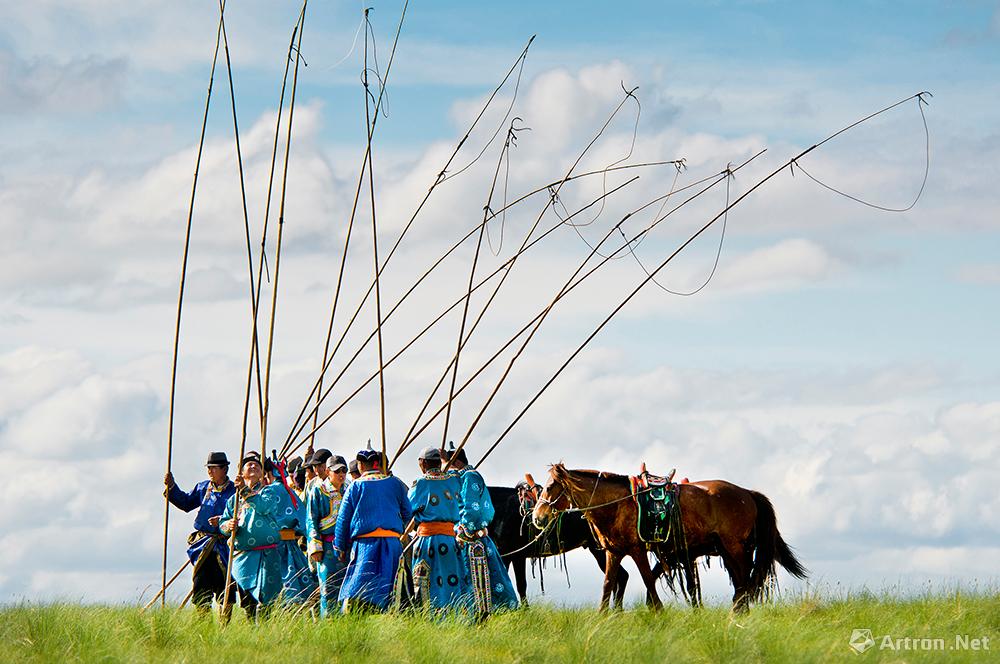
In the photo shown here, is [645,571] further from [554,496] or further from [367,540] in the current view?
[367,540]

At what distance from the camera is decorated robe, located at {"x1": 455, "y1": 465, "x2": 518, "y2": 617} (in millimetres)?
11062

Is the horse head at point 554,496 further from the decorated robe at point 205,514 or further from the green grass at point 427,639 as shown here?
the decorated robe at point 205,514

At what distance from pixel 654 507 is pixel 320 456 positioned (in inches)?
134

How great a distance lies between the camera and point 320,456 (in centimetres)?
1216

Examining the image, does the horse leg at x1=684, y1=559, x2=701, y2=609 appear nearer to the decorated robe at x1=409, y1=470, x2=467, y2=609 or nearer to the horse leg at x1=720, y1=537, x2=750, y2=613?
the horse leg at x1=720, y1=537, x2=750, y2=613

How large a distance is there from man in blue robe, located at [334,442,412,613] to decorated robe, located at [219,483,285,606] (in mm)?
645

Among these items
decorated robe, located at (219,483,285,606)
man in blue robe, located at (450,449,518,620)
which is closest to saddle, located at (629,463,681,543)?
man in blue robe, located at (450,449,518,620)

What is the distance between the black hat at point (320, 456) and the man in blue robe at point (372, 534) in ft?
3.67

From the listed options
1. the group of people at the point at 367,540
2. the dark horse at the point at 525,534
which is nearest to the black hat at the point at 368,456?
the group of people at the point at 367,540

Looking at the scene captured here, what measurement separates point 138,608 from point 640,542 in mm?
4878

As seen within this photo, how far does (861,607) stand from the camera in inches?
506

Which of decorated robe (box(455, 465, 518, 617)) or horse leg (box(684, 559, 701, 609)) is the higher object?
decorated robe (box(455, 465, 518, 617))

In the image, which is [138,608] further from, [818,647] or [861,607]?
[861,607]

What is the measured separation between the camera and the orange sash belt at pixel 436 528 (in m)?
11.1
